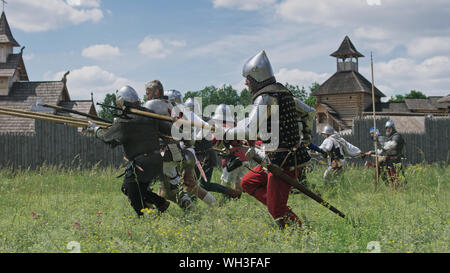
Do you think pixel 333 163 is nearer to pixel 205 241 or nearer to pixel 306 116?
pixel 306 116

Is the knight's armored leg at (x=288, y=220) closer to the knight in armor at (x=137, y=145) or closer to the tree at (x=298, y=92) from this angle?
the knight in armor at (x=137, y=145)

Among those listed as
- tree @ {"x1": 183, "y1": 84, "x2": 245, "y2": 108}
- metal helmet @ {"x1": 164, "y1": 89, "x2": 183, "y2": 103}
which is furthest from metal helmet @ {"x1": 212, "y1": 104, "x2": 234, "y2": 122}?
tree @ {"x1": 183, "y1": 84, "x2": 245, "y2": 108}

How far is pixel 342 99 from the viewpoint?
37.5m

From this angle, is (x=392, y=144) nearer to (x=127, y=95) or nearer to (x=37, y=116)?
(x=127, y=95)

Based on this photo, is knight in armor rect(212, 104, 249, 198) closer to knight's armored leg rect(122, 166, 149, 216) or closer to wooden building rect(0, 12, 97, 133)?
knight's armored leg rect(122, 166, 149, 216)

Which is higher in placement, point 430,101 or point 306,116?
point 430,101

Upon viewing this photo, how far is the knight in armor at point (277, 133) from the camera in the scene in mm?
3607

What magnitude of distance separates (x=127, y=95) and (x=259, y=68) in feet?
5.23

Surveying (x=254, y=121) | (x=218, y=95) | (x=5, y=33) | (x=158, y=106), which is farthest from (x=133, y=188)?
(x=218, y=95)

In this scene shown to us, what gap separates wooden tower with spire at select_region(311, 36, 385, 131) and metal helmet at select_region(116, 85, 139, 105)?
1251 inches
